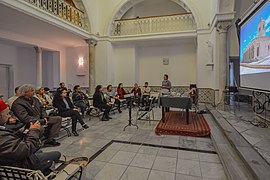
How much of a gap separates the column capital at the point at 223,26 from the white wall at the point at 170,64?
3.04 meters

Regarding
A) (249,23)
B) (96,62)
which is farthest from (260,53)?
(96,62)

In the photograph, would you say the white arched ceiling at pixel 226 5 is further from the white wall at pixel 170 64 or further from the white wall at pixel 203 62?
the white wall at pixel 170 64

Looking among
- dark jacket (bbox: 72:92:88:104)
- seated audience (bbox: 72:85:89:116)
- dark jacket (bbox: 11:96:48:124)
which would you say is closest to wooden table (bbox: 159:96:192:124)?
seated audience (bbox: 72:85:89:116)

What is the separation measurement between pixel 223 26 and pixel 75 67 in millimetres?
7836

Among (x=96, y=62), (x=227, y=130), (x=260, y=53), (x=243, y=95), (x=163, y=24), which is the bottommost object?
(x=227, y=130)

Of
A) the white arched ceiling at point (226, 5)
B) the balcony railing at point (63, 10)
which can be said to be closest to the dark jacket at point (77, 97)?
the balcony railing at point (63, 10)

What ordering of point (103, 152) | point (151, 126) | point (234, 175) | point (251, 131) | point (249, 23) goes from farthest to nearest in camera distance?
point (151, 126) < point (249, 23) < point (251, 131) < point (103, 152) < point (234, 175)

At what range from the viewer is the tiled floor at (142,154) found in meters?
2.14

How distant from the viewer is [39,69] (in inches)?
332

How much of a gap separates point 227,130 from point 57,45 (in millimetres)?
9066

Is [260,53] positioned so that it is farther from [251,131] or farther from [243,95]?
[243,95]

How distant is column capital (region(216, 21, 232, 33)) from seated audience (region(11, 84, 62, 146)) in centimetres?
558

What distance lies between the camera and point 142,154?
108 inches

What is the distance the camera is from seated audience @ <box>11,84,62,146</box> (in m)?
2.61
